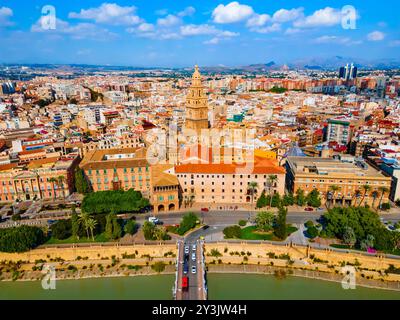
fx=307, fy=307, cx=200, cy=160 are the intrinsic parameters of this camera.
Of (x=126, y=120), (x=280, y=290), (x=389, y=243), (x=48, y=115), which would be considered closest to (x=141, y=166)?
(x=280, y=290)

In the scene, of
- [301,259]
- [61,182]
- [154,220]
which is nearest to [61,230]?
[154,220]

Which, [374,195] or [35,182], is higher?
[35,182]

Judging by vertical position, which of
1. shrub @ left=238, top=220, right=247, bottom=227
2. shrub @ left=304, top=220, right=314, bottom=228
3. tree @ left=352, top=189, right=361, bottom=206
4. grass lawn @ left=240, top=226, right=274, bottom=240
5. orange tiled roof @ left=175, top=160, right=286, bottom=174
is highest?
orange tiled roof @ left=175, top=160, right=286, bottom=174

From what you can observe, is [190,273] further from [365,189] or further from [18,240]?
[365,189]

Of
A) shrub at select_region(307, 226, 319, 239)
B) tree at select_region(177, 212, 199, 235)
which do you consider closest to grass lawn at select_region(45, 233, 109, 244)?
tree at select_region(177, 212, 199, 235)

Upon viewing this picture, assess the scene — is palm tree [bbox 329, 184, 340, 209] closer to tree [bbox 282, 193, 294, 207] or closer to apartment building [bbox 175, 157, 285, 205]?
tree [bbox 282, 193, 294, 207]

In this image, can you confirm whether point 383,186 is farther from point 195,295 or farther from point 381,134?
point 195,295

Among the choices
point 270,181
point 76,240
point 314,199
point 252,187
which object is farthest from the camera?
point 270,181
